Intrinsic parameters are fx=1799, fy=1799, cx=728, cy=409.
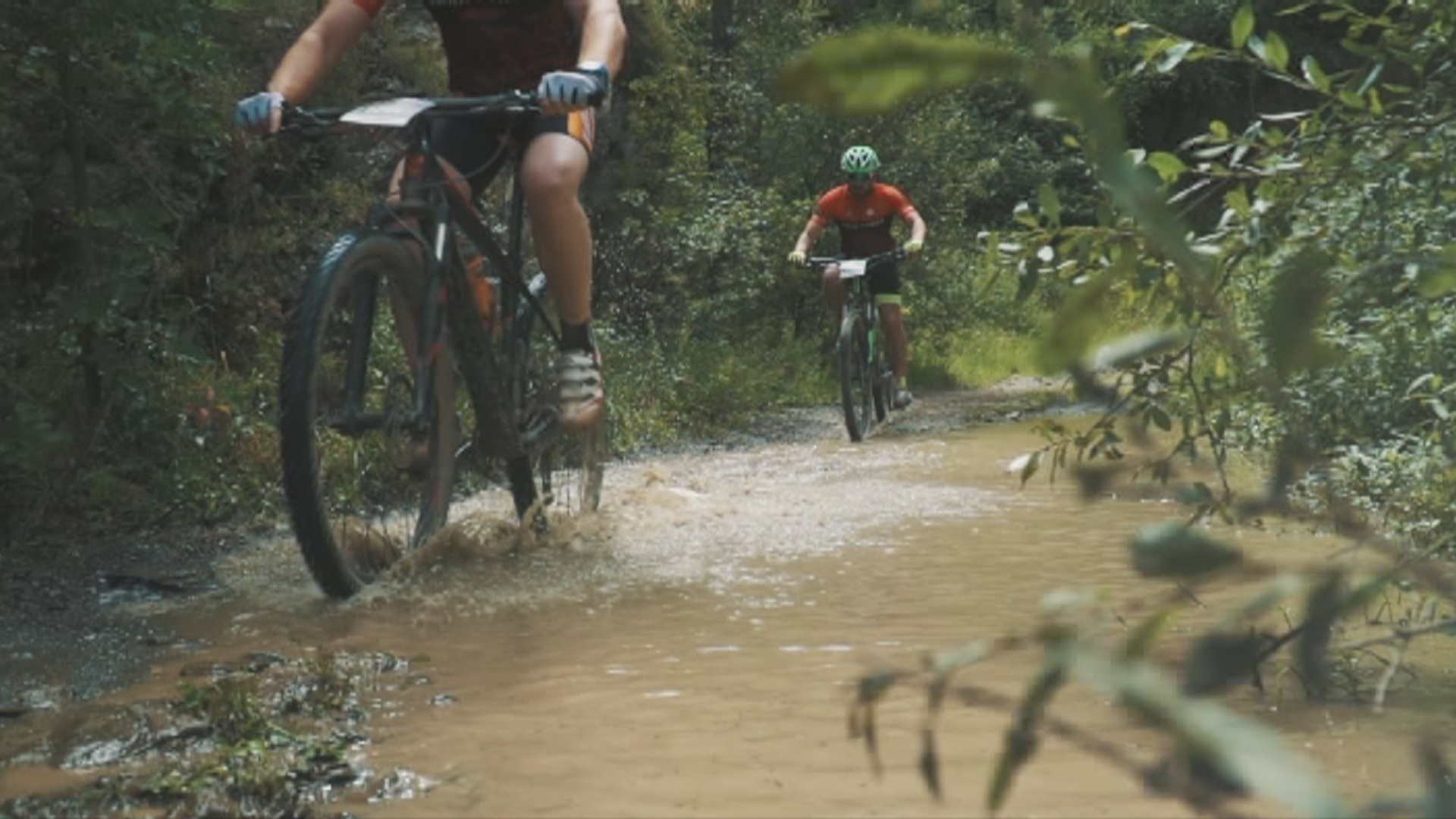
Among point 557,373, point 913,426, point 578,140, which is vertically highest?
point 578,140

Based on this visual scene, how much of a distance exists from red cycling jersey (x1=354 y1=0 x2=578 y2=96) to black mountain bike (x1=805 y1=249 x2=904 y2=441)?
551 cm

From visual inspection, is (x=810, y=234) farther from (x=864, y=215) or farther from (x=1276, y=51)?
(x=1276, y=51)

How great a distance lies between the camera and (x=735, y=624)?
409 centimetres

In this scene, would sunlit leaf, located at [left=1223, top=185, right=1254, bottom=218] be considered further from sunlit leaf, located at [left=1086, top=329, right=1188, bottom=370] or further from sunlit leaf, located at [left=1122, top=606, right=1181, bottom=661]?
sunlit leaf, located at [left=1122, top=606, right=1181, bottom=661]

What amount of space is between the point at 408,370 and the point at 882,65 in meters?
4.42

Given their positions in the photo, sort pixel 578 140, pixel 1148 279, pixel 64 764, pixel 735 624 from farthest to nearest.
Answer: pixel 578 140, pixel 735 624, pixel 1148 279, pixel 64 764

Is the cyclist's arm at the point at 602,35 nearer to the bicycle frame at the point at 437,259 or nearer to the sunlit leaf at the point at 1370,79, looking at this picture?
the bicycle frame at the point at 437,259

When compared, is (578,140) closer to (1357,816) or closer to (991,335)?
(1357,816)

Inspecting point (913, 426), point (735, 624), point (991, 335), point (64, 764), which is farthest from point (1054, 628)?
point (991, 335)

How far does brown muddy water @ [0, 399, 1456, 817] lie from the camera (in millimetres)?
2668

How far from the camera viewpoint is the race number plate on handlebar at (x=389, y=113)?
443cm

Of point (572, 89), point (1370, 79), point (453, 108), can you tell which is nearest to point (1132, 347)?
point (1370, 79)

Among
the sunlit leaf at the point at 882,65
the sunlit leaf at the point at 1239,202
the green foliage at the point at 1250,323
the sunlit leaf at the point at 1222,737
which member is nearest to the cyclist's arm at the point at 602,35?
the green foliage at the point at 1250,323

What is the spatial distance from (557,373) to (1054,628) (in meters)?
4.82
